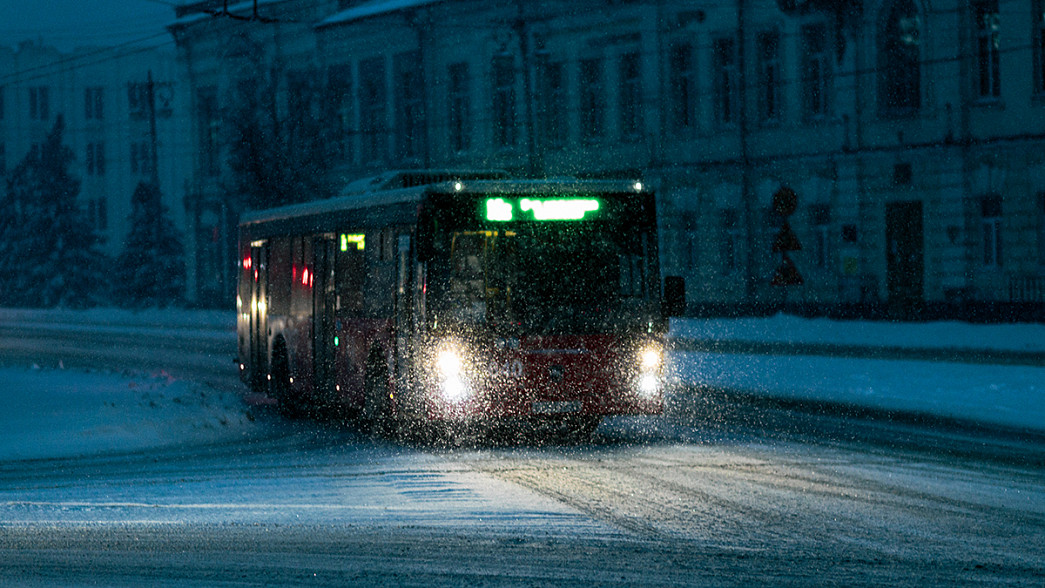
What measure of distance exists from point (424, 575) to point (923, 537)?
3.14 meters

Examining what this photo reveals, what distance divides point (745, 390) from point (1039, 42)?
20.2 metres

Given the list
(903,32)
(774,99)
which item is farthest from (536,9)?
(903,32)

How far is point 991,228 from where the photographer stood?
40219 mm

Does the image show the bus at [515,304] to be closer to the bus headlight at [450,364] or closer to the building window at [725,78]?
the bus headlight at [450,364]

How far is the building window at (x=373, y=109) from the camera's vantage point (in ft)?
184

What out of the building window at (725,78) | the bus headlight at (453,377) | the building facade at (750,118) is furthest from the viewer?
the building window at (725,78)

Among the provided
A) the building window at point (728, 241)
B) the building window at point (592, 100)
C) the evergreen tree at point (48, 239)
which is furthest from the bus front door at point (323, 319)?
the evergreen tree at point (48, 239)

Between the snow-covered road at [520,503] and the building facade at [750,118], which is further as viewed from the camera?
the building facade at [750,118]

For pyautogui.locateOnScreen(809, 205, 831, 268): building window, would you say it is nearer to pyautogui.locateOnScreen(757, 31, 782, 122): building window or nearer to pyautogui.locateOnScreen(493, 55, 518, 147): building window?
pyautogui.locateOnScreen(757, 31, 782, 122): building window

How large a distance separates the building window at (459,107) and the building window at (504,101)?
4.71ft

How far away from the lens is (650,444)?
15.9 meters

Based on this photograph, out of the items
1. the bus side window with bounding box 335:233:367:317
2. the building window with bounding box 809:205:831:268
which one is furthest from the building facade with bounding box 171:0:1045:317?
the bus side window with bounding box 335:233:367:317

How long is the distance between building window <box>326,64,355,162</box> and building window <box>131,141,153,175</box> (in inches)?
1499

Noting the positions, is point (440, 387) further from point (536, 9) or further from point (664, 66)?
point (536, 9)
